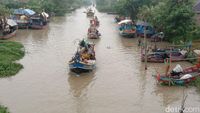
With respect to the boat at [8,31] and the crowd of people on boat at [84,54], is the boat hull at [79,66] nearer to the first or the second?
the crowd of people on boat at [84,54]

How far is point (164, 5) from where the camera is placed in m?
31.3

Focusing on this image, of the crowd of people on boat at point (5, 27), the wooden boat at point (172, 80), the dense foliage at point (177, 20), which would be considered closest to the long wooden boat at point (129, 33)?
the dense foliage at point (177, 20)

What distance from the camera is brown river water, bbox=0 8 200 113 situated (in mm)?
16188

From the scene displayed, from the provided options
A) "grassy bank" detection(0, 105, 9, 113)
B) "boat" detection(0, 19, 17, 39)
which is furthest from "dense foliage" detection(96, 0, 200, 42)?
"grassy bank" detection(0, 105, 9, 113)

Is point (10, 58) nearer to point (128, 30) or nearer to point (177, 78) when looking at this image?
point (177, 78)

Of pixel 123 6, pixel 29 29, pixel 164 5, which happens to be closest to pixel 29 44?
pixel 29 29

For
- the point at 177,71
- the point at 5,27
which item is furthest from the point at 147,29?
the point at 177,71

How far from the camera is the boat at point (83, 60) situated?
20484mm

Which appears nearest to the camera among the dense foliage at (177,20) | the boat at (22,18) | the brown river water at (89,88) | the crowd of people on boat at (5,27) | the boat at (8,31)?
the brown river water at (89,88)

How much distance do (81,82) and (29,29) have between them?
67.9 feet

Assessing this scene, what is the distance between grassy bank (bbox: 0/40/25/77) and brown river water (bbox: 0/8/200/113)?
0.45 m

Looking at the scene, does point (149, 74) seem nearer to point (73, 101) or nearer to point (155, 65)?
point (155, 65)

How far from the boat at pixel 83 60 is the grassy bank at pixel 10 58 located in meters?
3.35

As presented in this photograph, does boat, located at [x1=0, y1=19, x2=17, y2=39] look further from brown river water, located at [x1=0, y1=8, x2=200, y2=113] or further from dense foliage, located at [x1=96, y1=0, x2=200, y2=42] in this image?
dense foliage, located at [x1=96, y1=0, x2=200, y2=42]
